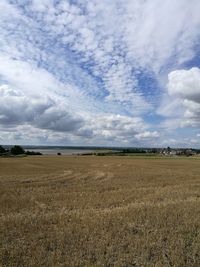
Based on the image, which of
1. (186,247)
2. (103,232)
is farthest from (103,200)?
(186,247)

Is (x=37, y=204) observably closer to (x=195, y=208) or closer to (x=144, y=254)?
A: (x=195, y=208)

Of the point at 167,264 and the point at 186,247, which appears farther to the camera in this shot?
the point at 186,247

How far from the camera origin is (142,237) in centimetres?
928

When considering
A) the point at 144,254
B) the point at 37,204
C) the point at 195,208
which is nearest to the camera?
the point at 144,254

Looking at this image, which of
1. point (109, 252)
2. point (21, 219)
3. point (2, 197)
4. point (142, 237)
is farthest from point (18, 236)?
point (2, 197)

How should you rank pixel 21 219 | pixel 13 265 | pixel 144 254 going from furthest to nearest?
pixel 21 219, pixel 144 254, pixel 13 265

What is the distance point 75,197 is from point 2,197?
3.84 m

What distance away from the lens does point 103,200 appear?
16.4m

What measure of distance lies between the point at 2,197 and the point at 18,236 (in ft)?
27.9

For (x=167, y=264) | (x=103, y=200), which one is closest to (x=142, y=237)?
(x=167, y=264)

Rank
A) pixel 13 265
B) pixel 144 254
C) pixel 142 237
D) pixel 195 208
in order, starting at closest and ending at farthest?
1. pixel 13 265
2. pixel 144 254
3. pixel 142 237
4. pixel 195 208

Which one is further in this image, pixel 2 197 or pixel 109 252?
pixel 2 197

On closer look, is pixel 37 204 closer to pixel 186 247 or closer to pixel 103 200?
pixel 103 200

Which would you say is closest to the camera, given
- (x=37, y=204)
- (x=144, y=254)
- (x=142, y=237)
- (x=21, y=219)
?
(x=144, y=254)
